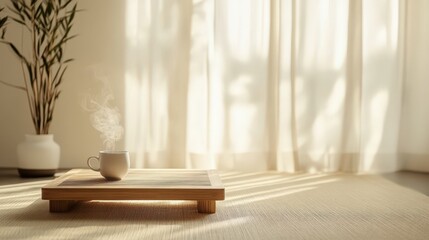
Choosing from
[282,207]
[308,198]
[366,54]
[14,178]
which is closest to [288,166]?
[366,54]

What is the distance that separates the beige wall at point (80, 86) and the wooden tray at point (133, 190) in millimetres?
1462

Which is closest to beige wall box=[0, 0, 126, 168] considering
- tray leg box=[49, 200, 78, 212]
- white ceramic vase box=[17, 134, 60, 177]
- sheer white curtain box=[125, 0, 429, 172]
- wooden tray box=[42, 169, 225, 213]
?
sheer white curtain box=[125, 0, 429, 172]

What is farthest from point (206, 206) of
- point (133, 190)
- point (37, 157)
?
point (37, 157)

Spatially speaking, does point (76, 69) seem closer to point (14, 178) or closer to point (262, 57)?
point (14, 178)

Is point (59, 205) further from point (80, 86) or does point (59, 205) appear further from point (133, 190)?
point (80, 86)

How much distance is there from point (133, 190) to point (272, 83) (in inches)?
76.3

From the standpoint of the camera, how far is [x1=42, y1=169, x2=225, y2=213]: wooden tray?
7.80 ft

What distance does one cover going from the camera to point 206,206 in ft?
8.26

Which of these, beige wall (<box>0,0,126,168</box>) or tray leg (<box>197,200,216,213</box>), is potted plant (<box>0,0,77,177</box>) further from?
tray leg (<box>197,200,216,213</box>)

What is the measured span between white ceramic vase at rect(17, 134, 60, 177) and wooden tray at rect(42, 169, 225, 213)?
3.41ft

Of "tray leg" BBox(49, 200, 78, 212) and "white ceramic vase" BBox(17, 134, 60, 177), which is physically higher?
"white ceramic vase" BBox(17, 134, 60, 177)

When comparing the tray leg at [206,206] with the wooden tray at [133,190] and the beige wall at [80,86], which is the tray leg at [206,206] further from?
the beige wall at [80,86]

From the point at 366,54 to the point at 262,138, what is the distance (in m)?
0.84

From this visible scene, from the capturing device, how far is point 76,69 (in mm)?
4051
